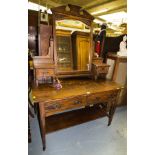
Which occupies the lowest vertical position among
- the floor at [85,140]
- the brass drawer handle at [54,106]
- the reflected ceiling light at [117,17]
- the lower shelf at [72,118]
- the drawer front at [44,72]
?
the floor at [85,140]

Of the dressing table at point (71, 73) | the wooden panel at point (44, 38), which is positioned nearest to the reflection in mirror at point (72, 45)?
the dressing table at point (71, 73)

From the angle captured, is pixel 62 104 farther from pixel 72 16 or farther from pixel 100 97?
pixel 72 16

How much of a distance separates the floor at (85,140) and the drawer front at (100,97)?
1.78ft

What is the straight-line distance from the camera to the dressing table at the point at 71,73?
1647 millimetres

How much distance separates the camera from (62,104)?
65.6 inches

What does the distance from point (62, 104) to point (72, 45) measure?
97 cm

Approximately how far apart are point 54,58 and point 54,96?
651 millimetres

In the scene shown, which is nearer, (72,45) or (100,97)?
(100,97)

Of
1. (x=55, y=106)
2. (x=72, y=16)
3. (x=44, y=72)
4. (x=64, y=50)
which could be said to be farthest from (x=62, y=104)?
(x=72, y=16)

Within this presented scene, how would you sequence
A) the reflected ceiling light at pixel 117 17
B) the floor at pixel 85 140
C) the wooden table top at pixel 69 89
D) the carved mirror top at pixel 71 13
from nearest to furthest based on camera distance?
the wooden table top at pixel 69 89
the floor at pixel 85 140
the carved mirror top at pixel 71 13
the reflected ceiling light at pixel 117 17

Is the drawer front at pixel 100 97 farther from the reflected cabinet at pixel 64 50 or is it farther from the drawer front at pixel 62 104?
the reflected cabinet at pixel 64 50

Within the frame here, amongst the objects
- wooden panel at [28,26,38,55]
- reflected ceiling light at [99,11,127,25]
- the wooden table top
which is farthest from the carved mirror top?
the wooden table top

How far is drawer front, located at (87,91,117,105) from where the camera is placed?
1875 mm

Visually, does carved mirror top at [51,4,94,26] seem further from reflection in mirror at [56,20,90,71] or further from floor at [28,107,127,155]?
floor at [28,107,127,155]
